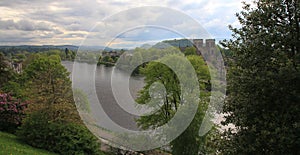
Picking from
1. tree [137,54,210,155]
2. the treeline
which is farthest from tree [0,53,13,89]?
tree [137,54,210,155]

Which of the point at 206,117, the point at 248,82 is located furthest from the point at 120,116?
the point at 248,82

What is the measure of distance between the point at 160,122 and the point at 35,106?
7511 millimetres

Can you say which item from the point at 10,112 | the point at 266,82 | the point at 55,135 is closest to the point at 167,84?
the point at 55,135

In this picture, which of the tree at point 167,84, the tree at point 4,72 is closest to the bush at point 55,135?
the tree at point 167,84

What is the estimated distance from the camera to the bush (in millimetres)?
14555

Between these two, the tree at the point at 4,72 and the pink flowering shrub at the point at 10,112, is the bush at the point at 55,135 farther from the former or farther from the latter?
the tree at the point at 4,72

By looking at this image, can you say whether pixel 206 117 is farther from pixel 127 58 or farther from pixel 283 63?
pixel 283 63

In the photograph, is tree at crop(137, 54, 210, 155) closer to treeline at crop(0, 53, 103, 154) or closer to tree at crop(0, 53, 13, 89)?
treeline at crop(0, 53, 103, 154)

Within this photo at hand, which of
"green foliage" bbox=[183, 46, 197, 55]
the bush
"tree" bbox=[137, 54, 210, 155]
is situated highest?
"green foliage" bbox=[183, 46, 197, 55]

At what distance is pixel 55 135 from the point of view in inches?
578

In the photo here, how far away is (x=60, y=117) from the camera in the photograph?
49.2 ft

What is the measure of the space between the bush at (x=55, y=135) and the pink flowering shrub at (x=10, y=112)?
2568 millimetres

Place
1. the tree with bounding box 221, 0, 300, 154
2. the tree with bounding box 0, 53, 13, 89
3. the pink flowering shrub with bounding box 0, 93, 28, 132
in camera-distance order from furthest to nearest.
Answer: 1. the tree with bounding box 0, 53, 13, 89
2. the pink flowering shrub with bounding box 0, 93, 28, 132
3. the tree with bounding box 221, 0, 300, 154

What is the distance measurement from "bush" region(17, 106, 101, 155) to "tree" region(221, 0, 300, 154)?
932 cm
